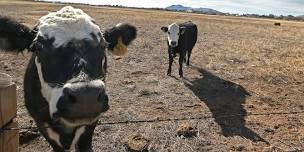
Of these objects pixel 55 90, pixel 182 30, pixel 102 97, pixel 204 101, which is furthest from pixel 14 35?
pixel 182 30

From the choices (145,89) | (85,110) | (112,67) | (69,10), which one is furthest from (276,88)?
(85,110)

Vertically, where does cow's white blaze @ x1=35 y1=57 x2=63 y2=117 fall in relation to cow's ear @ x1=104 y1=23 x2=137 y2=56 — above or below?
below

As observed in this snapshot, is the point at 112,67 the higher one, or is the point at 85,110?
the point at 85,110

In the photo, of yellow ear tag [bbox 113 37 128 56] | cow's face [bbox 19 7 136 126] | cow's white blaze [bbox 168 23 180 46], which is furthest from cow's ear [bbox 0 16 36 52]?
cow's white blaze [bbox 168 23 180 46]

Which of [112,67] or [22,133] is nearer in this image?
[22,133]

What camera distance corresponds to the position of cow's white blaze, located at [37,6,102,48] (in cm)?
357

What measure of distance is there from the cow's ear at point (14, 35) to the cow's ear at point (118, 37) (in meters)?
0.87

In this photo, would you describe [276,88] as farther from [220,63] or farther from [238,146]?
[238,146]

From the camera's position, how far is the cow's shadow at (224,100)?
7540mm

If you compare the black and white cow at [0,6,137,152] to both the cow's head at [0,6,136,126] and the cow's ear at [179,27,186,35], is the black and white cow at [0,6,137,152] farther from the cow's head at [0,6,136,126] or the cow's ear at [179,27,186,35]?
the cow's ear at [179,27,186,35]

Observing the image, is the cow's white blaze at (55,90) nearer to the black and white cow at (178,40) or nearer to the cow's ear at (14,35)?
the cow's ear at (14,35)

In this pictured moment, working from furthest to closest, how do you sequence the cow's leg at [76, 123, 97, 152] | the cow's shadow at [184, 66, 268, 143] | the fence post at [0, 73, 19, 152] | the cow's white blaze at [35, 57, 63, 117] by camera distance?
the cow's shadow at [184, 66, 268, 143] → the cow's leg at [76, 123, 97, 152] → the fence post at [0, 73, 19, 152] → the cow's white blaze at [35, 57, 63, 117]

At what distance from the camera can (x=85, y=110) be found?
299 centimetres

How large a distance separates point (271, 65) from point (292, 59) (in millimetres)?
2378
